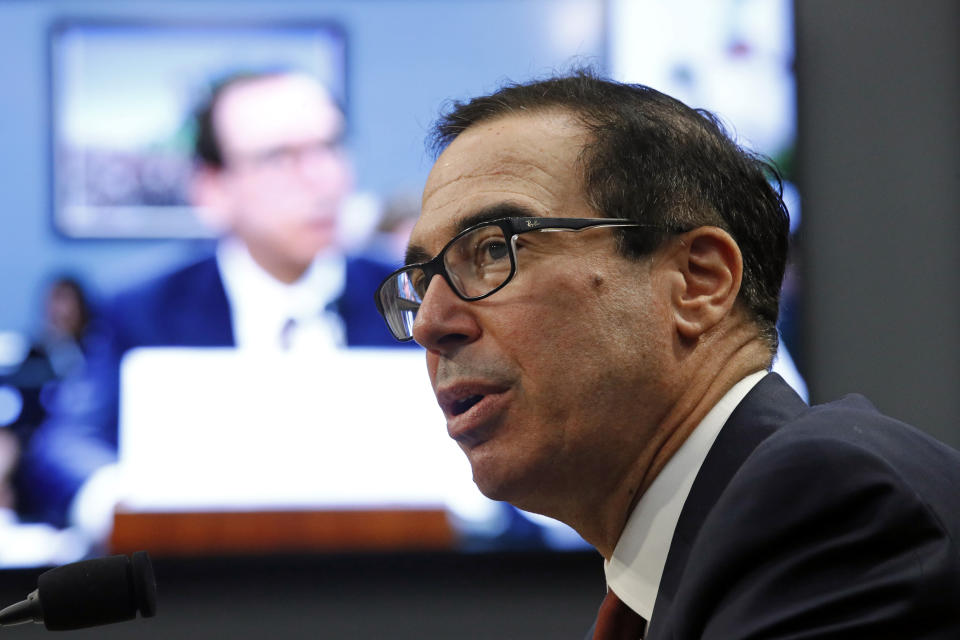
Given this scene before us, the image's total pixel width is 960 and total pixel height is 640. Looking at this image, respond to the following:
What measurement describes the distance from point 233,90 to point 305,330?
772 mm

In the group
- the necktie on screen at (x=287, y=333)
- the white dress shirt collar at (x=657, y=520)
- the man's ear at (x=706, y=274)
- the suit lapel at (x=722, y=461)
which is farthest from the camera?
the necktie on screen at (x=287, y=333)

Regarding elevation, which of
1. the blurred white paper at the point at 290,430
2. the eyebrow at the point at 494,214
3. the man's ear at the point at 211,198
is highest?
the eyebrow at the point at 494,214

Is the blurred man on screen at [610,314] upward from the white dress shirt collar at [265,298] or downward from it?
upward

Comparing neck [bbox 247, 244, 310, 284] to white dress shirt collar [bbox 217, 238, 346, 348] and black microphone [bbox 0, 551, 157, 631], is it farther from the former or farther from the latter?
black microphone [bbox 0, 551, 157, 631]

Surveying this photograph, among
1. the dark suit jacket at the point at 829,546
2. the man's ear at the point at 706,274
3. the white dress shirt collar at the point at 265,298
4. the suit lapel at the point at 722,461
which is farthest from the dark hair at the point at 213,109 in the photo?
the dark suit jacket at the point at 829,546

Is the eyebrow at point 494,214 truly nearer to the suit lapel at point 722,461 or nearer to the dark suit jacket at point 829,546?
the suit lapel at point 722,461

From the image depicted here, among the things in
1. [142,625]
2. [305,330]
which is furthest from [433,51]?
[142,625]

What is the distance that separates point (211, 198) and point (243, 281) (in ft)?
0.88

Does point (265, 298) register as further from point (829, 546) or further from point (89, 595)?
point (829, 546)

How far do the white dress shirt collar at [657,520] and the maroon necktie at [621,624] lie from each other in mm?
18

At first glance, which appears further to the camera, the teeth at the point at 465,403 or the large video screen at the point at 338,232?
the large video screen at the point at 338,232

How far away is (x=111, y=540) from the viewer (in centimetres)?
284

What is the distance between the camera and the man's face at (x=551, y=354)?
125cm

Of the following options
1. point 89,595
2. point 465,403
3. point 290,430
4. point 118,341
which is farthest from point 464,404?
point 118,341
